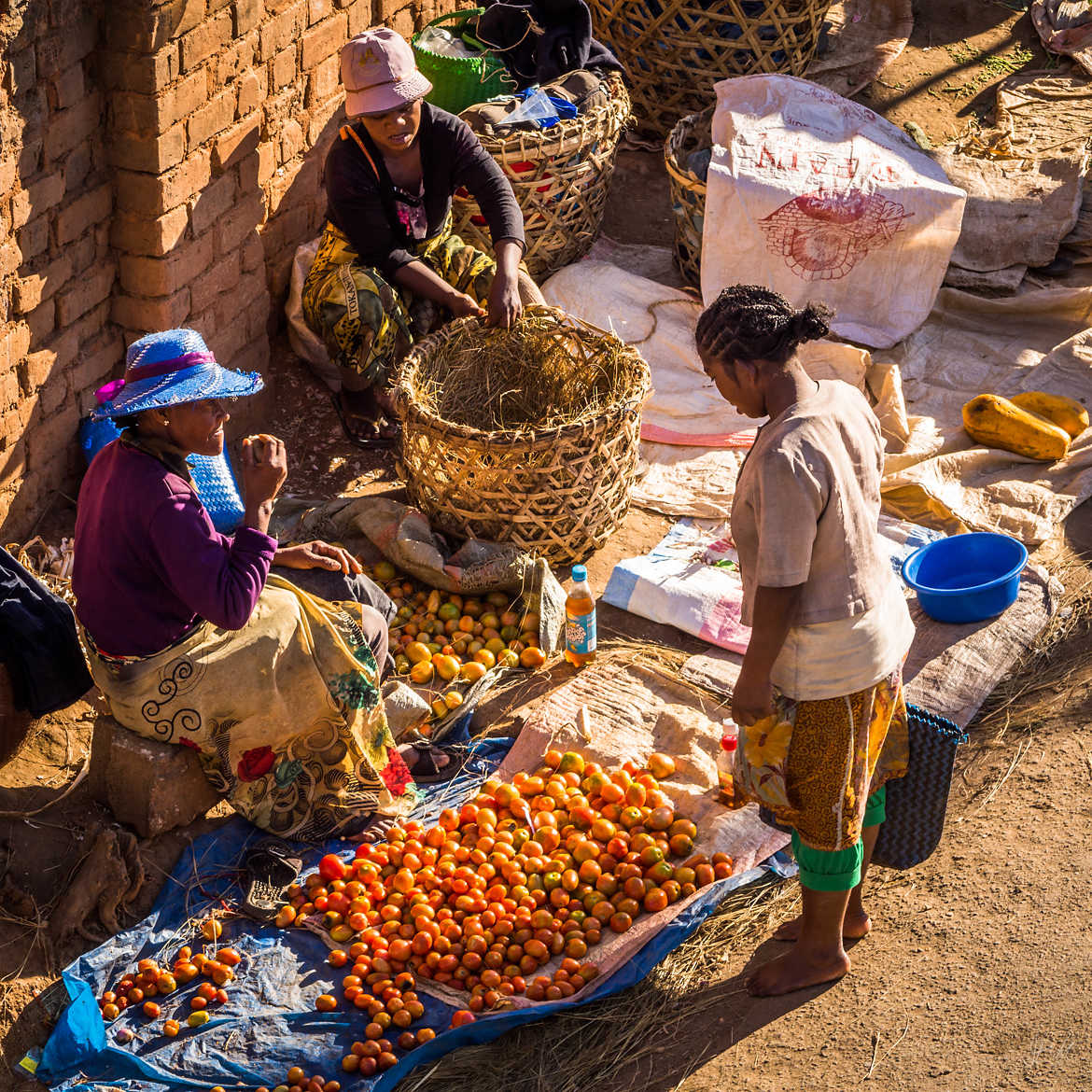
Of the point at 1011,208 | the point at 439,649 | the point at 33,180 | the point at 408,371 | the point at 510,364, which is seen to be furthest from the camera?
the point at 1011,208

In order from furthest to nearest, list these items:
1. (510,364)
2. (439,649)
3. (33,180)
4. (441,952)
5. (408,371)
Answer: (510,364), (408,371), (439,649), (33,180), (441,952)

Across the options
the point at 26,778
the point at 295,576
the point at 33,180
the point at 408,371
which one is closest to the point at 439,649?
the point at 295,576

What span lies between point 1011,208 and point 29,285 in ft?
15.8

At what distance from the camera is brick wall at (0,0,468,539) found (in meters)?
4.08

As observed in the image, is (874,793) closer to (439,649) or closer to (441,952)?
(441,952)

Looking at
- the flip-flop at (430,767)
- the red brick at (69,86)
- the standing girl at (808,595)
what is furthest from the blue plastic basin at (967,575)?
the red brick at (69,86)

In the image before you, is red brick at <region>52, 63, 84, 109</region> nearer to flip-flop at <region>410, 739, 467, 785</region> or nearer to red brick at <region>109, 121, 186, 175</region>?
red brick at <region>109, 121, 186, 175</region>

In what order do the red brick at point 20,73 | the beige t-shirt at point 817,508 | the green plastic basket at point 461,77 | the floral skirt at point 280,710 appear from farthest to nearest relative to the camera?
the green plastic basket at point 461,77, the red brick at point 20,73, the floral skirt at point 280,710, the beige t-shirt at point 817,508

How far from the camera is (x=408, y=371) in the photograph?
4.76m

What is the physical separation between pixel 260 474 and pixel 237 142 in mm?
2131

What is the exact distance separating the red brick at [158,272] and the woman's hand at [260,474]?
5.08ft

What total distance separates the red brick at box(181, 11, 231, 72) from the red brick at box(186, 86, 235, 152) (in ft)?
0.53

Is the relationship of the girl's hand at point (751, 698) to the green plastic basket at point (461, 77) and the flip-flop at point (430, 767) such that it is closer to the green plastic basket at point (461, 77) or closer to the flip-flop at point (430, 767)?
the flip-flop at point (430, 767)

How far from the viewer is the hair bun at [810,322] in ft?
8.66
